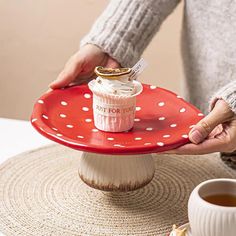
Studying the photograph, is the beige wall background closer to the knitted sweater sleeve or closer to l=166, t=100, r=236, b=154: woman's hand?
the knitted sweater sleeve

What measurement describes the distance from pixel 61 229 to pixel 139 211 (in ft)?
0.44

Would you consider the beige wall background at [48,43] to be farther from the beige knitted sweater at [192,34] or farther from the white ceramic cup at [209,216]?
the white ceramic cup at [209,216]

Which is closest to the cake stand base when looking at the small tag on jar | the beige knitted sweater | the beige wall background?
the small tag on jar

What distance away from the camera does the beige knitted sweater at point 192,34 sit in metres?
1.19

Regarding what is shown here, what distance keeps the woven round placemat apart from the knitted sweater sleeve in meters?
0.22

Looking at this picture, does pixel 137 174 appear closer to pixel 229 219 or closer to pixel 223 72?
pixel 229 219

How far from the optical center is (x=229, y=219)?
0.71 metres

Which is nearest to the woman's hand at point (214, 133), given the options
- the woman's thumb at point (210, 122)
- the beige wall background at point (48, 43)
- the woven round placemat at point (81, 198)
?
the woman's thumb at point (210, 122)

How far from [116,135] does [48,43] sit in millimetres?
1078

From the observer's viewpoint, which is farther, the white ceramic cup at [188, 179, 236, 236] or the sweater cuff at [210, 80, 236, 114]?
the sweater cuff at [210, 80, 236, 114]

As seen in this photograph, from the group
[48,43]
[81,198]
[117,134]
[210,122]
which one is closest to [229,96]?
[210,122]

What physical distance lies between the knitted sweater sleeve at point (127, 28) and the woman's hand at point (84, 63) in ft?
0.05

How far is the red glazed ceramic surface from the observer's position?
885 millimetres

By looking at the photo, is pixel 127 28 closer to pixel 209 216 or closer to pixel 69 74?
pixel 69 74
